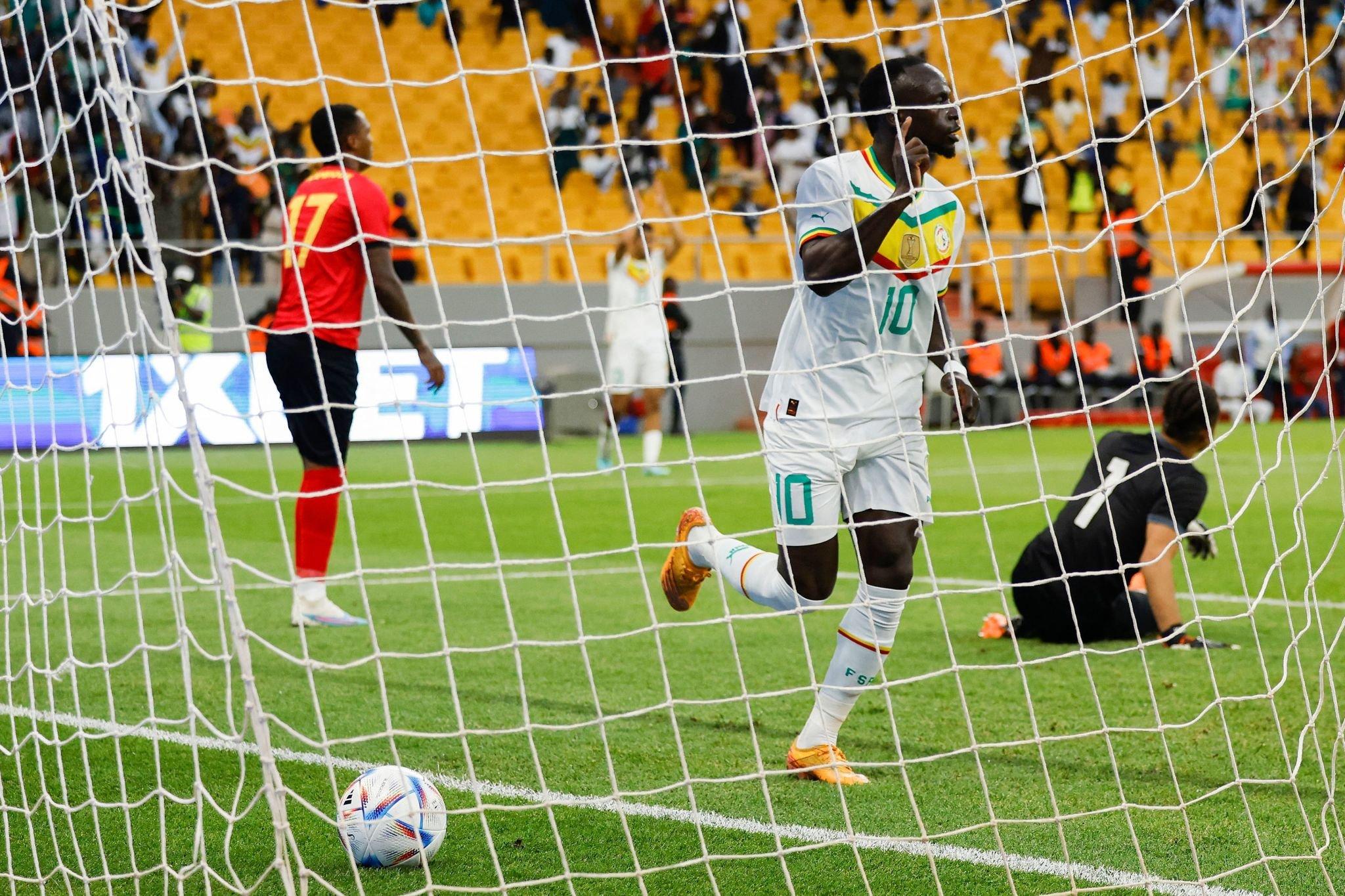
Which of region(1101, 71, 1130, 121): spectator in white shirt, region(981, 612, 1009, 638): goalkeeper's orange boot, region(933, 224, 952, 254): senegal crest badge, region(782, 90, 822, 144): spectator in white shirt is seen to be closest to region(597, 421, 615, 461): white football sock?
region(981, 612, 1009, 638): goalkeeper's orange boot

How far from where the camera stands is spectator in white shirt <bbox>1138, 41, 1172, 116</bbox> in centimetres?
2225

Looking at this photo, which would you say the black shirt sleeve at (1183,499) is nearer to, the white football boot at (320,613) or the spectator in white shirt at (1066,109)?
the white football boot at (320,613)

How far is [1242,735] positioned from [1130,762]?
457mm

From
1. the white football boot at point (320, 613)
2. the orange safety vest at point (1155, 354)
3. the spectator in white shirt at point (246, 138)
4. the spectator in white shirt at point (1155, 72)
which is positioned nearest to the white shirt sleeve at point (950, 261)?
the white football boot at point (320, 613)

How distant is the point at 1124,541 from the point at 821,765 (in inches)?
87.9

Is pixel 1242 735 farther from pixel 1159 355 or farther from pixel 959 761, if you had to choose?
pixel 1159 355

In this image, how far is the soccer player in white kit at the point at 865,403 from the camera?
383 cm

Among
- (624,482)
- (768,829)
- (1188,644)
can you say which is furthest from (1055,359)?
(624,482)

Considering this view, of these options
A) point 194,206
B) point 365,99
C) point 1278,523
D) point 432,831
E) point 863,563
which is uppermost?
point 365,99

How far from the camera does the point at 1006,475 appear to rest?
12.4 m

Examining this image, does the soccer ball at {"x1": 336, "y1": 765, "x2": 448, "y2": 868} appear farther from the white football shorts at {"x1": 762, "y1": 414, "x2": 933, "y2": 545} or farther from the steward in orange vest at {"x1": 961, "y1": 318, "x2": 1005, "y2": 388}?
the steward in orange vest at {"x1": 961, "y1": 318, "x2": 1005, "y2": 388}

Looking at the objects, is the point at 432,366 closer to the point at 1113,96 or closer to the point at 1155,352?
the point at 1155,352

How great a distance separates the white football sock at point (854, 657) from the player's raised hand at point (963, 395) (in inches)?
18.6

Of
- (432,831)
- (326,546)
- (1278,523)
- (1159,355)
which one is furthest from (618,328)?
(432,831)
